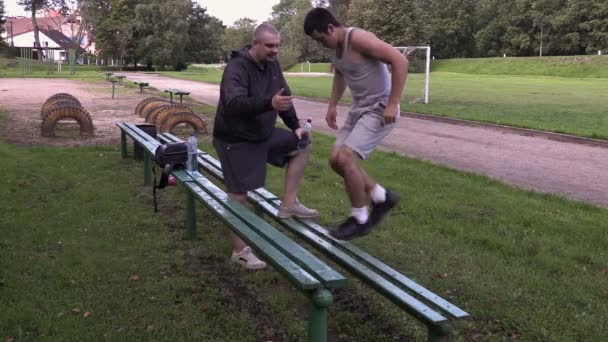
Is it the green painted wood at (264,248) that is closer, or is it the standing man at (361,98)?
the green painted wood at (264,248)

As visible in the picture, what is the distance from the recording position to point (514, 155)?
32.4 ft

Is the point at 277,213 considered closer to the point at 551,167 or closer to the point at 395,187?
the point at 395,187

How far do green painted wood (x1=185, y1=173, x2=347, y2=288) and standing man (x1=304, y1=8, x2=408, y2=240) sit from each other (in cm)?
50

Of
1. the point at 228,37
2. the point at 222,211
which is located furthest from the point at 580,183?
the point at 228,37

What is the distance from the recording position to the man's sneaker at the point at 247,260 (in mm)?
4371

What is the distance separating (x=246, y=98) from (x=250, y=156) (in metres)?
0.54

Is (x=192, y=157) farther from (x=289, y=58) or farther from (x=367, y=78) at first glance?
(x=289, y=58)

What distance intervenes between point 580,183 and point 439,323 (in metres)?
6.00

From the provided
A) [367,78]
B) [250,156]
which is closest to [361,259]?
[367,78]

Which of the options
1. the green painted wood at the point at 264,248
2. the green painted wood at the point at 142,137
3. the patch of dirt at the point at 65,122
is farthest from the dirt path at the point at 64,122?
the green painted wood at the point at 264,248

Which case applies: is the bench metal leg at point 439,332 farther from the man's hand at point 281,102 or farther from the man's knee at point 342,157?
the man's hand at point 281,102

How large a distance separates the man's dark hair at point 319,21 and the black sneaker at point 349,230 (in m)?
1.23

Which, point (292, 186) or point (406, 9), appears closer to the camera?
point (292, 186)

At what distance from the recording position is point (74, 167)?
26.3 ft
